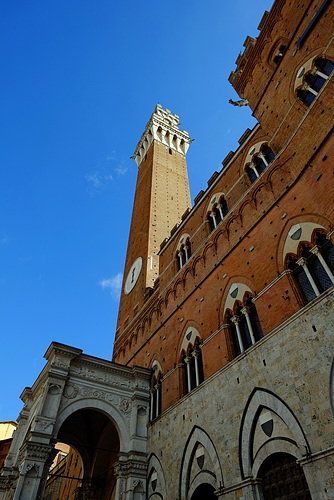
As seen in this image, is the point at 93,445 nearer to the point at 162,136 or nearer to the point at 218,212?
the point at 218,212

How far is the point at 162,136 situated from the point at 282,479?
28.4 metres

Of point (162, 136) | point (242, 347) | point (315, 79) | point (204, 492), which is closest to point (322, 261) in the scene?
point (242, 347)

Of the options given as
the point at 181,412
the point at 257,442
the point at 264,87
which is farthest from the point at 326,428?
the point at 264,87

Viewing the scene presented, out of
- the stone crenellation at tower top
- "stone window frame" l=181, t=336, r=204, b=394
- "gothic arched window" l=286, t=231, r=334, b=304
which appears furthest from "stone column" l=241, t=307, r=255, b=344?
the stone crenellation at tower top

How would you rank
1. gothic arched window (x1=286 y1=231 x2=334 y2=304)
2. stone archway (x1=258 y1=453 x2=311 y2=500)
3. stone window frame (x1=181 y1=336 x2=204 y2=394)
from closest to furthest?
stone archway (x1=258 y1=453 x2=311 y2=500) < gothic arched window (x1=286 y1=231 x2=334 y2=304) < stone window frame (x1=181 y1=336 x2=204 y2=394)

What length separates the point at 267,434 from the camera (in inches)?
276

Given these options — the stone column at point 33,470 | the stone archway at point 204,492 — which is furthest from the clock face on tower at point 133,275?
the stone archway at point 204,492

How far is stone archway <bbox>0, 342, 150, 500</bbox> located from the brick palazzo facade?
1.7 inches

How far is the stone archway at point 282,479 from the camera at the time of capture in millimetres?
6270

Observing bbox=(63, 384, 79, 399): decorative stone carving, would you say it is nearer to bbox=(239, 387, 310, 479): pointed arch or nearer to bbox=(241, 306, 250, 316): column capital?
bbox=(239, 387, 310, 479): pointed arch

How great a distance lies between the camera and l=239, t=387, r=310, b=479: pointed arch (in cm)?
634

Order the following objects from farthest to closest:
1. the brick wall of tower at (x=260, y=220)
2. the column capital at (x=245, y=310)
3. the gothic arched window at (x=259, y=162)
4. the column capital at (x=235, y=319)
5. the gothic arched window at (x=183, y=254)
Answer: the gothic arched window at (x=183, y=254), the gothic arched window at (x=259, y=162), the column capital at (x=235, y=319), the column capital at (x=245, y=310), the brick wall of tower at (x=260, y=220)

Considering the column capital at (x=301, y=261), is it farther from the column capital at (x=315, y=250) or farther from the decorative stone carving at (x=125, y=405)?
the decorative stone carving at (x=125, y=405)

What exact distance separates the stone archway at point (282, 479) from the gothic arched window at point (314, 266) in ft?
10.1
